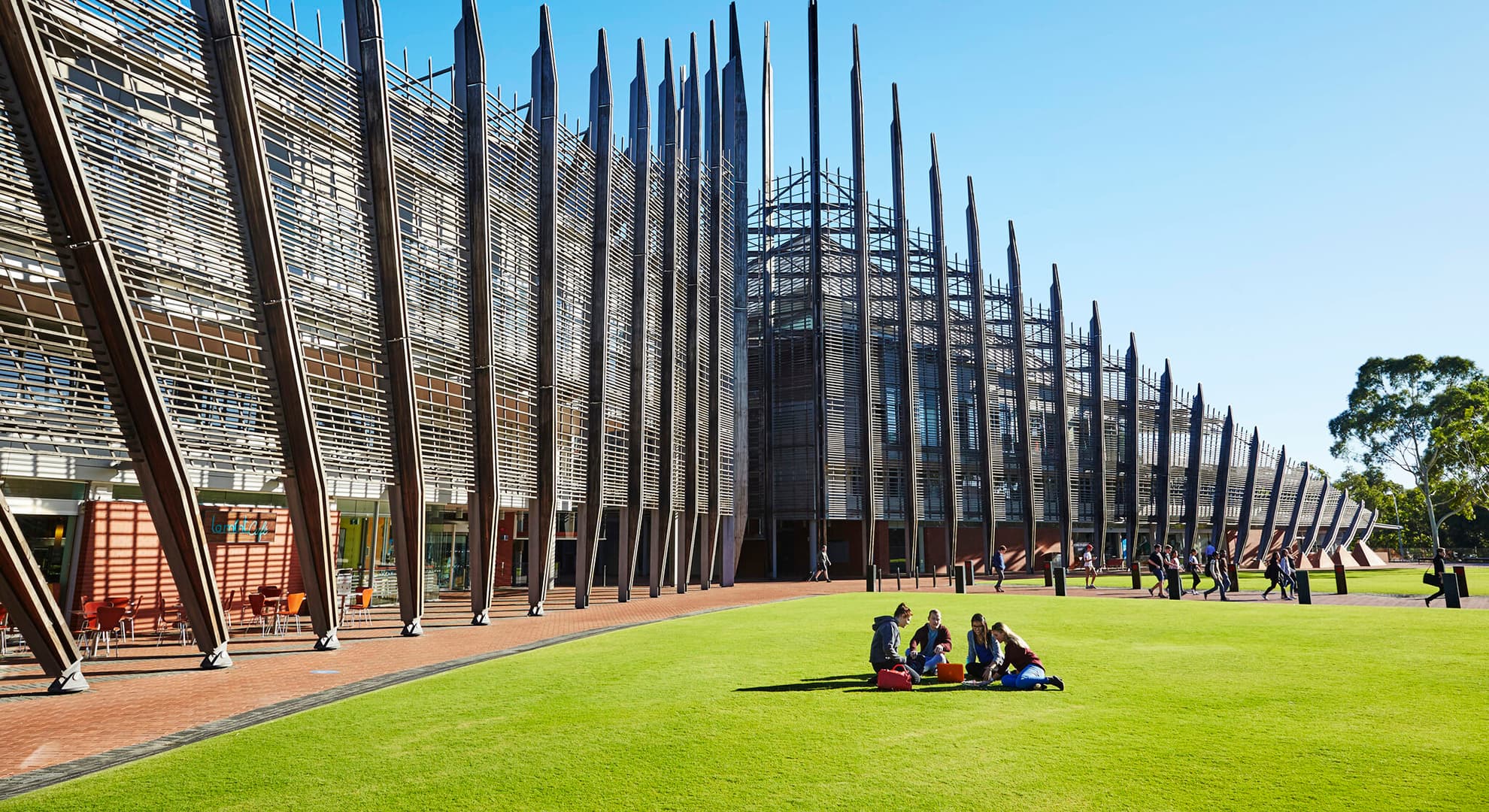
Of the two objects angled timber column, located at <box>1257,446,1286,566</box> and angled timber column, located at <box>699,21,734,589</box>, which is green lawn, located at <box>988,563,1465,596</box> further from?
angled timber column, located at <box>699,21,734,589</box>

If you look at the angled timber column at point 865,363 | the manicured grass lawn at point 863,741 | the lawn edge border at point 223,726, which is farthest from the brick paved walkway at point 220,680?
the angled timber column at point 865,363

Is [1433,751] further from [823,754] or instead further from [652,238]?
[652,238]

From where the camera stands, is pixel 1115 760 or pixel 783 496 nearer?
pixel 1115 760

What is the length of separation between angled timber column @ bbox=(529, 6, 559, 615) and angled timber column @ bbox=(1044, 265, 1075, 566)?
31702mm

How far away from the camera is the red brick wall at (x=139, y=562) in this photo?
54.3 feet

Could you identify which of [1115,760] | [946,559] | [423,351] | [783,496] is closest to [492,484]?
[423,351]

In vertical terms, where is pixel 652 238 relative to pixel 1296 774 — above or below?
above

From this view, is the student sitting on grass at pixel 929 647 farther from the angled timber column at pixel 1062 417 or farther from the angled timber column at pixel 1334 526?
the angled timber column at pixel 1334 526

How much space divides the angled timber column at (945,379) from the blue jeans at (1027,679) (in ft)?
105

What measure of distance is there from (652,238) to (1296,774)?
26.5 m

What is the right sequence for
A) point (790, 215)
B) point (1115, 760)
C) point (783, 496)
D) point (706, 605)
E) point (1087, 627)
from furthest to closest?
point (790, 215), point (783, 496), point (706, 605), point (1087, 627), point (1115, 760)

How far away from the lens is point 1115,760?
6922 millimetres

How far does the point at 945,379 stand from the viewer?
147 ft

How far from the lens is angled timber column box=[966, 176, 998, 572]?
1785 inches
